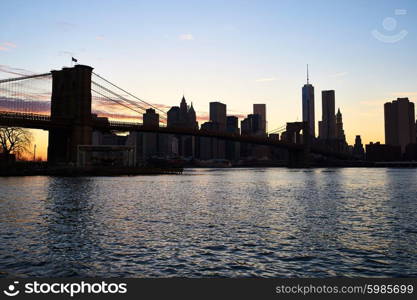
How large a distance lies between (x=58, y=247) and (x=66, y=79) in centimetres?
9631

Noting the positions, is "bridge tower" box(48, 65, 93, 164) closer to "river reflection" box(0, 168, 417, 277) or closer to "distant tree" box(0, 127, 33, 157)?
"distant tree" box(0, 127, 33, 157)

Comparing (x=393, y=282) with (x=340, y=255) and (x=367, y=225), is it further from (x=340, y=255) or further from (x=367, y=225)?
(x=367, y=225)

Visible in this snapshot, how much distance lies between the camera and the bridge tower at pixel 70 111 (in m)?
95.9

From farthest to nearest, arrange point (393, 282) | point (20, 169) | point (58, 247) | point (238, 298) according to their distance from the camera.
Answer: point (20, 169) < point (58, 247) < point (393, 282) < point (238, 298)

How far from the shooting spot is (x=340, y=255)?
15281mm

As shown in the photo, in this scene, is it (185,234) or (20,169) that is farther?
(20,169)

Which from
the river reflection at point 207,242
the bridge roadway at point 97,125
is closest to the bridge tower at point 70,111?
the bridge roadway at point 97,125

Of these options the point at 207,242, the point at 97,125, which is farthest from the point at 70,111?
the point at 207,242

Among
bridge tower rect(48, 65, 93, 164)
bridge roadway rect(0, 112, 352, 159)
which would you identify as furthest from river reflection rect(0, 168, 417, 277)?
bridge tower rect(48, 65, 93, 164)

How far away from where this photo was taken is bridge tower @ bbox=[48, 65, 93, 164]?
315 feet

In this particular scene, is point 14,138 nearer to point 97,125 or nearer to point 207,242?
point 97,125

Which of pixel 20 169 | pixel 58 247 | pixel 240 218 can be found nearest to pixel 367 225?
pixel 240 218

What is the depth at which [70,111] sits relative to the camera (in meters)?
101

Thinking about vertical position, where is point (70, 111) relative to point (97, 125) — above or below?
above
